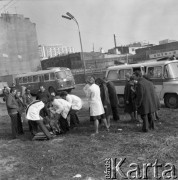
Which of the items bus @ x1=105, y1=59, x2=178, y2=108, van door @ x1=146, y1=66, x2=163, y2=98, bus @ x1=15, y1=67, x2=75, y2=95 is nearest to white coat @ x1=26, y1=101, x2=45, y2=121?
bus @ x1=105, y1=59, x2=178, y2=108

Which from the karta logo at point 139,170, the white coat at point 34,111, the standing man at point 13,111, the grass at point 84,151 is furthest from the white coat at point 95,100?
the standing man at point 13,111

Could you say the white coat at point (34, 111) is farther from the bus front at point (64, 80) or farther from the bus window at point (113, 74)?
the bus front at point (64, 80)

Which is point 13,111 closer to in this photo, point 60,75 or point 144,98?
point 144,98

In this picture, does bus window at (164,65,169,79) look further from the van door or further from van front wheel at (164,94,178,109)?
van front wheel at (164,94,178,109)

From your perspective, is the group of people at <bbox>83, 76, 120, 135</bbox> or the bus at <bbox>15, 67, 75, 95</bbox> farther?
the bus at <bbox>15, 67, 75, 95</bbox>

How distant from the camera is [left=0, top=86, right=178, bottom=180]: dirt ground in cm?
542

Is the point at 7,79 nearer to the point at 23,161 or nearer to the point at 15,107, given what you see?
the point at 15,107

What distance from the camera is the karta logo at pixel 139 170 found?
4723 mm

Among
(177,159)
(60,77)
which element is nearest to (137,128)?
(177,159)

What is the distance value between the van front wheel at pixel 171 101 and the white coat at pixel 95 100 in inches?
177

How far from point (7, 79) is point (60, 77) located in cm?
2084

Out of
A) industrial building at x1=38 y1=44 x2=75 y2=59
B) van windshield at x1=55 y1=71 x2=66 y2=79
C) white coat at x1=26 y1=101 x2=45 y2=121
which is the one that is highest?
industrial building at x1=38 y1=44 x2=75 y2=59

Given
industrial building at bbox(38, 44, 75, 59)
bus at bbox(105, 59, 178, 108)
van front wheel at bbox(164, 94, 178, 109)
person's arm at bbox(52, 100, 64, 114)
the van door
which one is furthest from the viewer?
industrial building at bbox(38, 44, 75, 59)

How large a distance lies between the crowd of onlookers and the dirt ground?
0.39 meters
